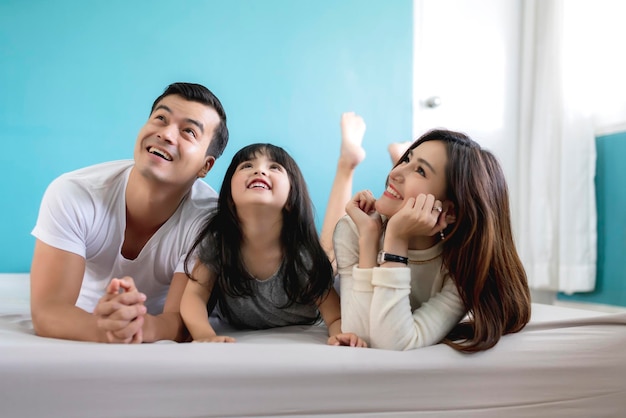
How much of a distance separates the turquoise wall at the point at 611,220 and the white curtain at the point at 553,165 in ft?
0.17

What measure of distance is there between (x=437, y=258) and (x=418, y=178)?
6.6 inches

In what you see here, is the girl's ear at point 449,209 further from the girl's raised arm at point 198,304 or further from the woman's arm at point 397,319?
the girl's raised arm at point 198,304

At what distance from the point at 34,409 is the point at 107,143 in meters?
1.76

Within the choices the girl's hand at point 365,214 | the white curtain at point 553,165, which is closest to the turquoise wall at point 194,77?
the white curtain at point 553,165

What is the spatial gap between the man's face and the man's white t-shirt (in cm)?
10

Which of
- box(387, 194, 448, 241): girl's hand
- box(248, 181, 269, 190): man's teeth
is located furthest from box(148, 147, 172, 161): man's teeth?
box(387, 194, 448, 241): girl's hand

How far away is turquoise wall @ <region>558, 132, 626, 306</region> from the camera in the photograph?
2.18 metres

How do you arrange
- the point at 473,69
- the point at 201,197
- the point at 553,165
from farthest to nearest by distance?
the point at 473,69 < the point at 553,165 < the point at 201,197

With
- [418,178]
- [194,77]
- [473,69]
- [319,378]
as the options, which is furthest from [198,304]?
[473,69]

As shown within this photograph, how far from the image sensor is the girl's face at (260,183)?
1153 millimetres

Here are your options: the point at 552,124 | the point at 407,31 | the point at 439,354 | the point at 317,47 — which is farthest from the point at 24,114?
the point at 552,124

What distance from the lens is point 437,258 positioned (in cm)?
109

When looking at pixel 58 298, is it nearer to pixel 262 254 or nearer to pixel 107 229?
pixel 107 229

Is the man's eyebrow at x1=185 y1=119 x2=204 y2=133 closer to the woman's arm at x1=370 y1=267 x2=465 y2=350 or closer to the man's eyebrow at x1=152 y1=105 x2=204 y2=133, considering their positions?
the man's eyebrow at x1=152 y1=105 x2=204 y2=133
